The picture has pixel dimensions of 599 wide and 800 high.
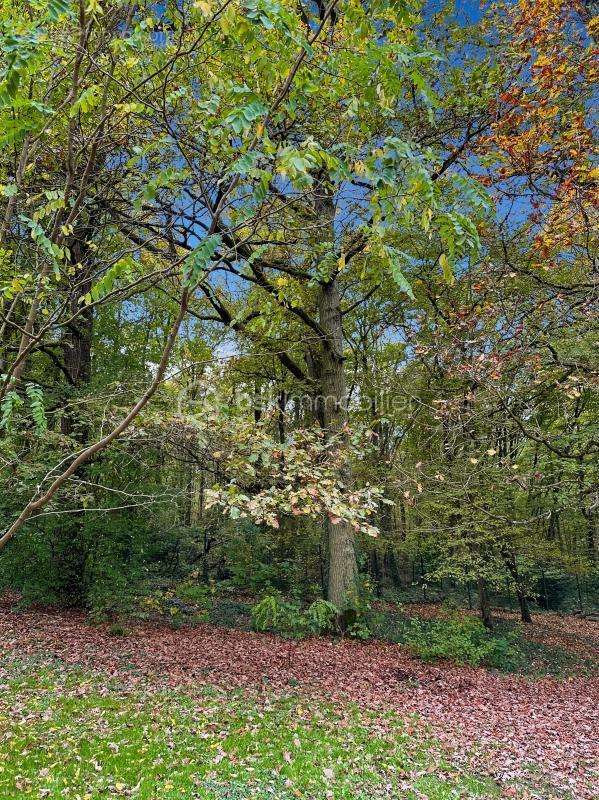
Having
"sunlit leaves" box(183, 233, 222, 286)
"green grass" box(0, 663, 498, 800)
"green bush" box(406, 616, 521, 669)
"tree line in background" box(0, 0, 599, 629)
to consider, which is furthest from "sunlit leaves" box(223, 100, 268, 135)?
"green bush" box(406, 616, 521, 669)

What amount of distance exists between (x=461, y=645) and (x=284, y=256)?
914 centimetres

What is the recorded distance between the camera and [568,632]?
617 inches

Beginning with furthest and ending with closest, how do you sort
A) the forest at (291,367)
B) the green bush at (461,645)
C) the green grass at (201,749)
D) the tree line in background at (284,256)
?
the green bush at (461,645)
the green grass at (201,749)
the forest at (291,367)
the tree line in background at (284,256)

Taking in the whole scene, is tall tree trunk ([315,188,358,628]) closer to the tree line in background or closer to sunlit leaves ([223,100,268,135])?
the tree line in background

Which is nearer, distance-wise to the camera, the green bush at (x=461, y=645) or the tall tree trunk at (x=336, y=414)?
the green bush at (x=461, y=645)

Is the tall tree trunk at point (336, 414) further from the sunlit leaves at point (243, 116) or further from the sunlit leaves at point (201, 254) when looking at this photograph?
the sunlit leaves at point (201, 254)

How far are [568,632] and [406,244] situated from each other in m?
14.1

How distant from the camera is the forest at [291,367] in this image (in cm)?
266

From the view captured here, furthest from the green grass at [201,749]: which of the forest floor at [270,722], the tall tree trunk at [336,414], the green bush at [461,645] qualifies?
the tall tree trunk at [336,414]

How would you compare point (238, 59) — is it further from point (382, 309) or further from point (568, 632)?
point (568, 632)

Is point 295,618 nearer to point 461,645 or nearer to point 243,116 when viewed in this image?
point 461,645

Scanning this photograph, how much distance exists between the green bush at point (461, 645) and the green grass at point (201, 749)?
3.57 meters

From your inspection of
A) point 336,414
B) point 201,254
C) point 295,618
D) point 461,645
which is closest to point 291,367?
point 336,414

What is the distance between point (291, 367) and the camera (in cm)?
1159
